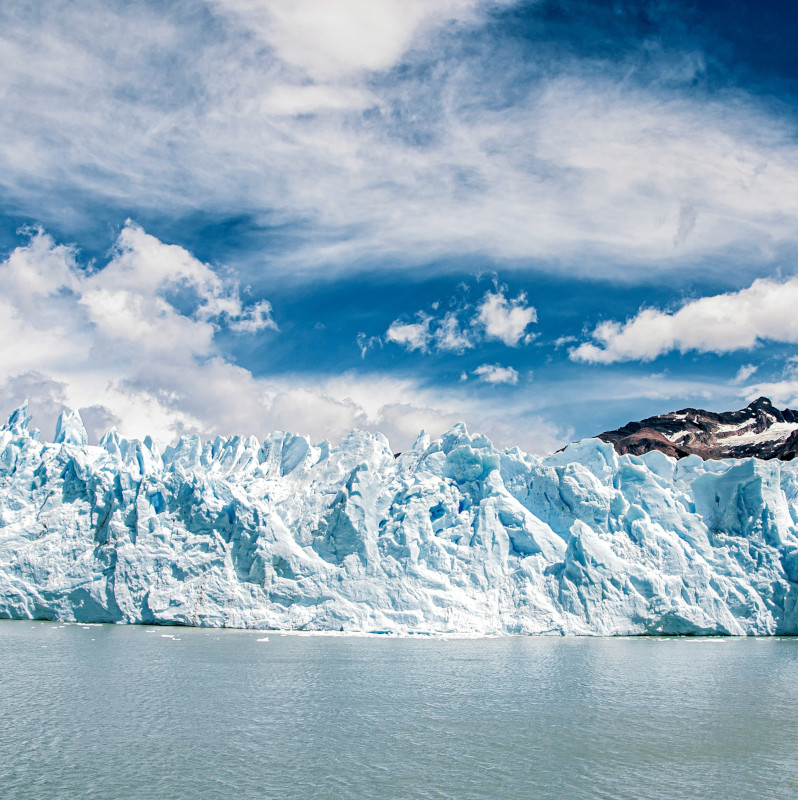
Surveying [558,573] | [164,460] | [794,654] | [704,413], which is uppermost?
[704,413]

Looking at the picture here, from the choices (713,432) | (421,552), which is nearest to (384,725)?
(421,552)

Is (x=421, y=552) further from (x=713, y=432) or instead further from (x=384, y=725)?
(x=713, y=432)

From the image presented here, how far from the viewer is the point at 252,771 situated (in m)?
13.8

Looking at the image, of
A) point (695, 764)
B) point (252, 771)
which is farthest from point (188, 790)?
point (695, 764)

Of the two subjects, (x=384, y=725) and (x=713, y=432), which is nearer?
(x=384, y=725)

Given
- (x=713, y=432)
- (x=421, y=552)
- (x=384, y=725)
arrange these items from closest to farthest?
1. (x=384, y=725)
2. (x=421, y=552)
3. (x=713, y=432)

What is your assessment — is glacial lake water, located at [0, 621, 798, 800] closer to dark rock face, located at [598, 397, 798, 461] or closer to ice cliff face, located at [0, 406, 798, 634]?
ice cliff face, located at [0, 406, 798, 634]

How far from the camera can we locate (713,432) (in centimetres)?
12306

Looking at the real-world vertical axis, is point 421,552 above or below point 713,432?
below

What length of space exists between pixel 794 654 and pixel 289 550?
24.5 m

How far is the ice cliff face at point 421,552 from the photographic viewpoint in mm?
37969

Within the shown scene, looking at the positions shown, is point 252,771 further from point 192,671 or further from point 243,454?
point 243,454

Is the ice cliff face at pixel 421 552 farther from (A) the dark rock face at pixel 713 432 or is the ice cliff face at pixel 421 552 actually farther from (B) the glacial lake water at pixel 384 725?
(A) the dark rock face at pixel 713 432

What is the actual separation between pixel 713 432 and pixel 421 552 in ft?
319
